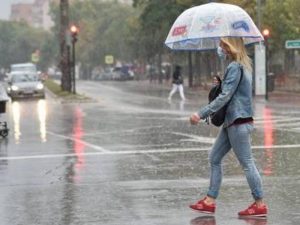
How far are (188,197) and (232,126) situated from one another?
1.49 meters

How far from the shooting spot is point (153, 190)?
9.79 metres

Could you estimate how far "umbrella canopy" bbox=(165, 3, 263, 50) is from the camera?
A: 340 inches

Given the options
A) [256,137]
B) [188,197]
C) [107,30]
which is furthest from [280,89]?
[107,30]

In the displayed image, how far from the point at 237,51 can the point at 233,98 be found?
52cm

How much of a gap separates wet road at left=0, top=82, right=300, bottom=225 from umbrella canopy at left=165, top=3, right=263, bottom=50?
1.94 m

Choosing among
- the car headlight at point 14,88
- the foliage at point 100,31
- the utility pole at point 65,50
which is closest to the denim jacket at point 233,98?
the car headlight at point 14,88

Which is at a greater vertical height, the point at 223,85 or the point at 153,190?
the point at 223,85

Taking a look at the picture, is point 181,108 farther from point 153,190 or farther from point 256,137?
point 153,190

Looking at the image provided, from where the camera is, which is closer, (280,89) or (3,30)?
(280,89)

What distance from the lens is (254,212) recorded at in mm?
8070

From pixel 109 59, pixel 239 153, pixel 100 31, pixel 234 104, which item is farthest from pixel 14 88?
pixel 100 31

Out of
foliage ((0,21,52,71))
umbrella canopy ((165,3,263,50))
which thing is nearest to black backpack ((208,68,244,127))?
umbrella canopy ((165,3,263,50))

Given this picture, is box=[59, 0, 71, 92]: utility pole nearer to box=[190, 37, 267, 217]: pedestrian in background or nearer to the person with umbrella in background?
the person with umbrella in background

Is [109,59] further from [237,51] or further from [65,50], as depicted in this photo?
[237,51]
